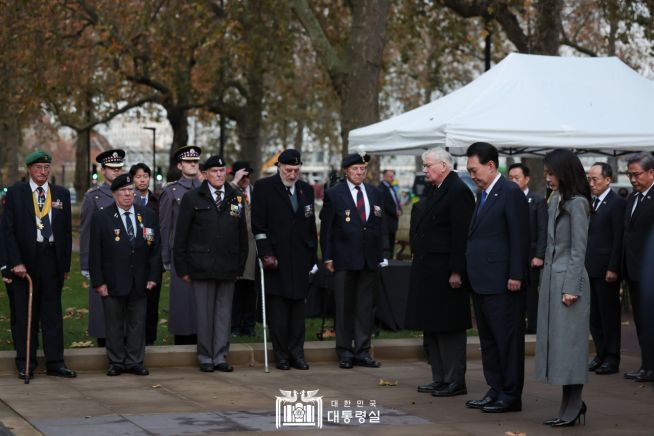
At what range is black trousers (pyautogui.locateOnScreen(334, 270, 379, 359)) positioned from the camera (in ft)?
39.7

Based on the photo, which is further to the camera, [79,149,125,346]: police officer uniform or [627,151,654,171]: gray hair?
[79,149,125,346]: police officer uniform

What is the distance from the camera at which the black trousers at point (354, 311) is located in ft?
39.7

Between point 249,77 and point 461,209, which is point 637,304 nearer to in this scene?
point 461,209

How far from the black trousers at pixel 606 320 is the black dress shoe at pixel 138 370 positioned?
173 inches

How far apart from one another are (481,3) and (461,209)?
62.5 feet

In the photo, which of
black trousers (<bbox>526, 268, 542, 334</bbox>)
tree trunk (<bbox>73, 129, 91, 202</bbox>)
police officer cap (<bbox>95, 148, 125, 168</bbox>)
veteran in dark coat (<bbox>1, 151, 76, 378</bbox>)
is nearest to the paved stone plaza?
veteran in dark coat (<bbox>1, 151, 76, 378</bbox>)

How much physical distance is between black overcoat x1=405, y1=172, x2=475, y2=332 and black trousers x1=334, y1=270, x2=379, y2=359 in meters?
1.61

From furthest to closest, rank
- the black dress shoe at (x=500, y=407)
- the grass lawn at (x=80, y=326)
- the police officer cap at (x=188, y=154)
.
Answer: the grass lawn at (x=80, y=326) < the police officer cap at (x=188, y=154) < the black dress shoe at (x=500, y=407)

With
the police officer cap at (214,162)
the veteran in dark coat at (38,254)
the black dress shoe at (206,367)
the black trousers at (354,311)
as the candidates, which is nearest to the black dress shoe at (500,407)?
the black trousers at (354,311)

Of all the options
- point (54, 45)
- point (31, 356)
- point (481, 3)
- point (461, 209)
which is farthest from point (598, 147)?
point (54, 45)

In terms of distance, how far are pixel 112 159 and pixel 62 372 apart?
2.49m

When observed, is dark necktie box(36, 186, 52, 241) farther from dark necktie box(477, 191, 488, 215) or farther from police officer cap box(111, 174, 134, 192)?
dark necktie box(477, 191, 488, 215)

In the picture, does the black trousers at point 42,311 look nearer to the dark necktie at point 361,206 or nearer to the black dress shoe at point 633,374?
the dark necktie at point 361,206

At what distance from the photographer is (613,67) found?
664 inches
